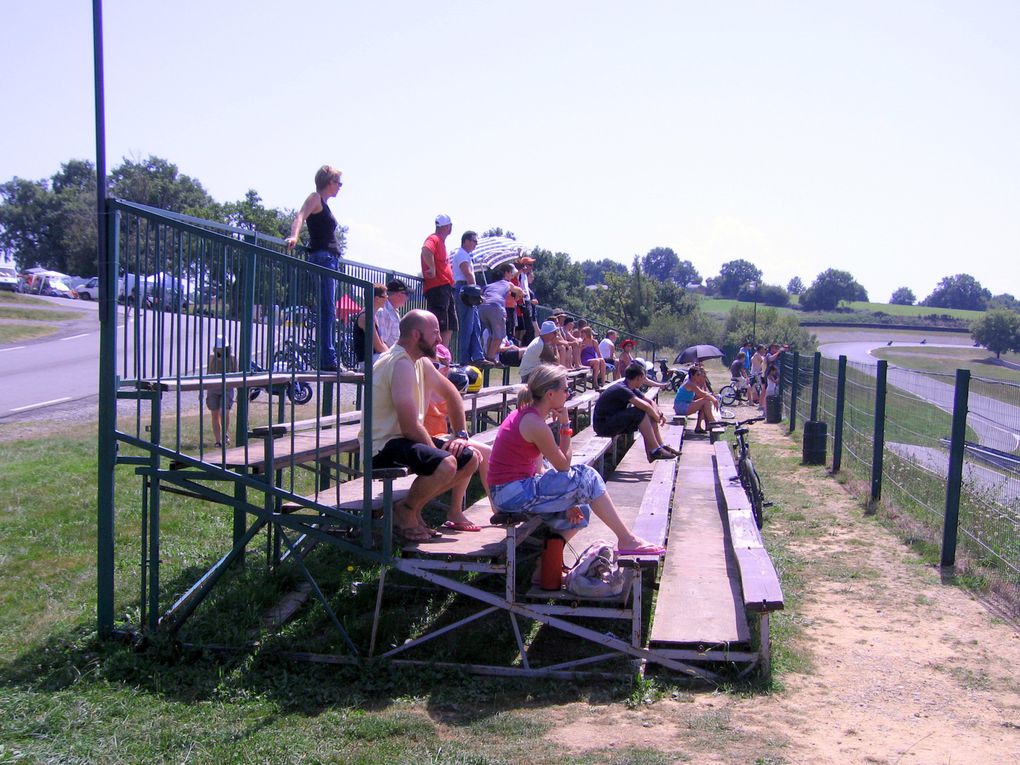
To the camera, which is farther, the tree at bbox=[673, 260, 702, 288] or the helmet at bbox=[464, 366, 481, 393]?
the tree at bbox=[673, 260, 702, 288]

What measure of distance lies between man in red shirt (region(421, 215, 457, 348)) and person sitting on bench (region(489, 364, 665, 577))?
430 cm

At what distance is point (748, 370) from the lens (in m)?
29.8

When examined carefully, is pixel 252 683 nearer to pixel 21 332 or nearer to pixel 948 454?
pixel 948 454

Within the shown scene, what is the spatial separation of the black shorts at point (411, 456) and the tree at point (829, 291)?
125760mm

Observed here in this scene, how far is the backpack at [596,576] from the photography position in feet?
17.8

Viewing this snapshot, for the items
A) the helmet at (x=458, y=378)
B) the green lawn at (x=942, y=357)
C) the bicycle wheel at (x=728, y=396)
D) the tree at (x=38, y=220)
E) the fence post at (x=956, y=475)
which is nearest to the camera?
the fence post at (x=956, y=475)

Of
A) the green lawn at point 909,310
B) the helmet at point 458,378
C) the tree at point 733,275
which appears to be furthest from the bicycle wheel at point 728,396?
the tree at point 733,275

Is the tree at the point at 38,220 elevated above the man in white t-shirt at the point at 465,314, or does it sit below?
above

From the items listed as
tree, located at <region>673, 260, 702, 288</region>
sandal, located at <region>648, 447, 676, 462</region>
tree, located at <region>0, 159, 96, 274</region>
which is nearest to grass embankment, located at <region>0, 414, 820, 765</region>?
sandal, located at <region>648, 447, 676, 462</region>

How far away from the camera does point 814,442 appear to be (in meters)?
15.0

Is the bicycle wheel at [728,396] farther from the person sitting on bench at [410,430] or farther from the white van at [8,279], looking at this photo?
the white van at [8,279]

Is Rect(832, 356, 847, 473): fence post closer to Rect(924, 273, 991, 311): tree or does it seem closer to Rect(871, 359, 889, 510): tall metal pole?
Rect(871, 359, 889, 510): tall metal pole

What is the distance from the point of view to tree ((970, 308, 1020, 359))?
3177 inches

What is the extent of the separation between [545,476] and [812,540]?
15.7 ft
